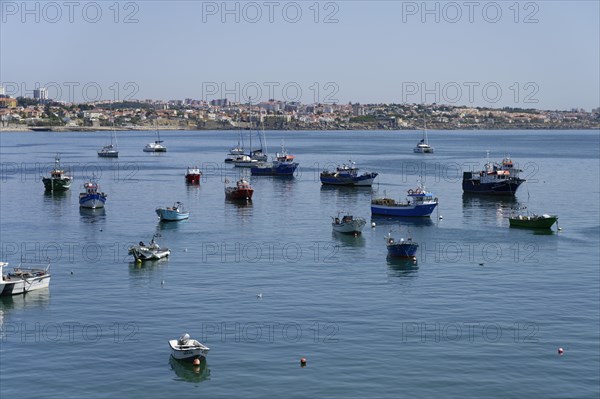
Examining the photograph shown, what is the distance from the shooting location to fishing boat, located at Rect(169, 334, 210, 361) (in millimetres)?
38906

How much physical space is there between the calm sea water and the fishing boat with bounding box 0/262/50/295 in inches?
21.4

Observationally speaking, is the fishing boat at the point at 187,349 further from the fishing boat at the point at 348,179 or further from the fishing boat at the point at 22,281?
the fishing boat at the point at 348,179

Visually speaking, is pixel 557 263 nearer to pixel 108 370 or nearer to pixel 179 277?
pixel 179 277

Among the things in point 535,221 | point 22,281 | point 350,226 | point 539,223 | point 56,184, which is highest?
point 56,184

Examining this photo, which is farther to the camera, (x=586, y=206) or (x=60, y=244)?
(x=586, y=206)

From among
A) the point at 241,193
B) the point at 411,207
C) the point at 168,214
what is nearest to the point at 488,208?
the point at 411,207

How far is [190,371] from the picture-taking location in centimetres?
3834

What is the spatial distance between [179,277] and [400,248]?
1542cm

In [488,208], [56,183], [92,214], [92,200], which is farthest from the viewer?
[56,183]

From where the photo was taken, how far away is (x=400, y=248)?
208ft

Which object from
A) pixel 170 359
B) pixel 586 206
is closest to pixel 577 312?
pixel 170 359

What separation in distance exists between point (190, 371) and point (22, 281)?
17.0 m

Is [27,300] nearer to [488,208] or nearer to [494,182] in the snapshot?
[488,208]

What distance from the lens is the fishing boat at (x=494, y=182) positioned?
111 metres
